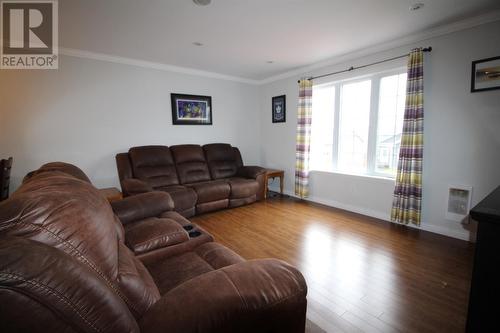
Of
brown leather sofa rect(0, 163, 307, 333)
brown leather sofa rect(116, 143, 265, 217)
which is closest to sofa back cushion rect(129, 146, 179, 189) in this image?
brown leather sofa rect(116, 143, 265, 217)

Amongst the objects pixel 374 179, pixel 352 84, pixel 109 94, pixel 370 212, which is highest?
pixel 352 84

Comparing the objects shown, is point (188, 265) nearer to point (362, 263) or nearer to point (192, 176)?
point (362, 263)

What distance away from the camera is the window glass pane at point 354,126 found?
3549 millimetres

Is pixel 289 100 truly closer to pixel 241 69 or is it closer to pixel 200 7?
pixel 241 69

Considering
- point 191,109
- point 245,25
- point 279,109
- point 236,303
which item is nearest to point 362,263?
point 236,303

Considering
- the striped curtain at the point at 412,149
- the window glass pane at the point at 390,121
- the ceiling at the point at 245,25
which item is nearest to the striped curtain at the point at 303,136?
the ceiling at the point at 245,25

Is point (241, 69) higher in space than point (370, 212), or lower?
higher

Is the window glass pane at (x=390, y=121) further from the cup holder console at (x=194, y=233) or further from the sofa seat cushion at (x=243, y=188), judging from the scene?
the cup holder console at (x=194, y=233)

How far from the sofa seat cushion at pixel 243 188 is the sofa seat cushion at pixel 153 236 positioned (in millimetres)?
2052

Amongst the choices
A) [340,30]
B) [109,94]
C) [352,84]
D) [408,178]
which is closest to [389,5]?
[340,30]

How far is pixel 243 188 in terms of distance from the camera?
387cm

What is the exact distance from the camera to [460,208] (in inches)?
104

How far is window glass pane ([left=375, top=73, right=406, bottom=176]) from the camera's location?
10.3 feet

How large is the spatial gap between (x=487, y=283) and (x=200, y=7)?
108 inches
